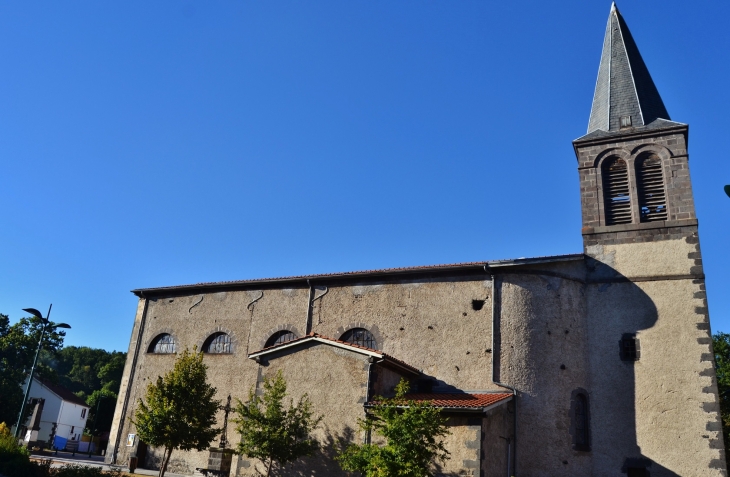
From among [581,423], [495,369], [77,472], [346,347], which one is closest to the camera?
[77,472]

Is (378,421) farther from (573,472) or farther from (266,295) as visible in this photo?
(266,295)

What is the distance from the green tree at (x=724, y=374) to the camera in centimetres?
2798

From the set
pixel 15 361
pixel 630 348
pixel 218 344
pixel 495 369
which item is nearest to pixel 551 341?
pixel 495 369

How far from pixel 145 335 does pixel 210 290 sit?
3.74m

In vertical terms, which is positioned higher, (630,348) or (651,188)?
(651,188)

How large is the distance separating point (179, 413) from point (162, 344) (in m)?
7.65

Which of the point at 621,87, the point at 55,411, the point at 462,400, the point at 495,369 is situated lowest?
the point at 55,411

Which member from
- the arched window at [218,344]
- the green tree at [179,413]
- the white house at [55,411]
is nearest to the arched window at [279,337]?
the arched window at [218,344]

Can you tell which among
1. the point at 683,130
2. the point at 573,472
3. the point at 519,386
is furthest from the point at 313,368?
the point at 683,130

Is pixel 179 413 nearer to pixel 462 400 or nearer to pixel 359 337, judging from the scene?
pixel 359 337

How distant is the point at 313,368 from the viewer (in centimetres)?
1767

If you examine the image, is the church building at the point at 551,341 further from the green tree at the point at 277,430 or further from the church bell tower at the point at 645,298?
the green tree at the point at 277,430

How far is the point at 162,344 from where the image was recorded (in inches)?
971

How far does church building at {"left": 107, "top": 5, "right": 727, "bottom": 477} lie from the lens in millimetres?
16734
